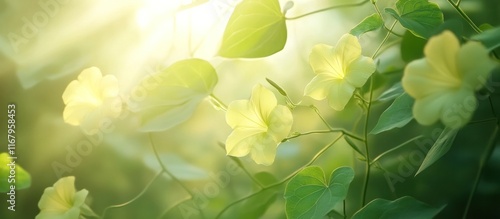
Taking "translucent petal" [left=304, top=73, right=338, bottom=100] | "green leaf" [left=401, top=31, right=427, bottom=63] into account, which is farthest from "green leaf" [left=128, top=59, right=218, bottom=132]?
"green leaf" [left=401, top=31, right=427, bottom=63]

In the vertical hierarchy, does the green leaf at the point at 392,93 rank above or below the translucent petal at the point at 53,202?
above

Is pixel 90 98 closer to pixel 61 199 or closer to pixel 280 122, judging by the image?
pixel 61 199

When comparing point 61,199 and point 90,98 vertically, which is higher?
point 90,98

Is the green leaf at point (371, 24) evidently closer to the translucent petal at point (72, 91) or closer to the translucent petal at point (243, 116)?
the translucent petal at point (243, 116)

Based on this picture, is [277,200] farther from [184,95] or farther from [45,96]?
[45,96]

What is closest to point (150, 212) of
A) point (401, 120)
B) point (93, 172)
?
point (93, 172)

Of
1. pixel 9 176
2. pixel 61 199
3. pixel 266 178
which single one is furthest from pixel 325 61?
pixel 9 176

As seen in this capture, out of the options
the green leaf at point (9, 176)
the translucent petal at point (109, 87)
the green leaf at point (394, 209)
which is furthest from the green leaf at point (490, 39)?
the green leaf at point (9, 176)
